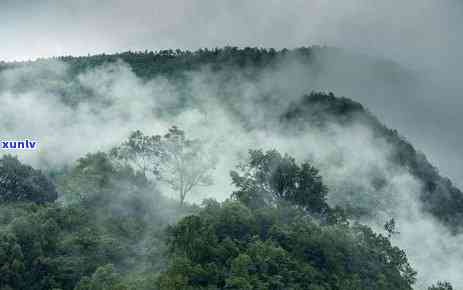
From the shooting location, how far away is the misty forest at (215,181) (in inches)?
1805

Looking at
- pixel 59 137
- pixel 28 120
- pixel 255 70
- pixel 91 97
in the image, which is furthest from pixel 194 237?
pixel 255 70

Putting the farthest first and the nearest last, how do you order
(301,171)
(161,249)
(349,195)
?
(349,195)
(301,171)
(161,249)

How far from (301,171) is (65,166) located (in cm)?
3118

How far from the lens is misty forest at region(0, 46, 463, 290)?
1805 inches

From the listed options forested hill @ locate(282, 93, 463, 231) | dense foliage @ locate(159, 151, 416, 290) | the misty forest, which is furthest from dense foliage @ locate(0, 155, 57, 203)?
forested hill @ locate(282, 93, 463, 231)

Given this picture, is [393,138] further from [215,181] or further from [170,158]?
[170,158]

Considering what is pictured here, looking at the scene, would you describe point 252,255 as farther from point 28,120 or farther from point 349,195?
point 28,120

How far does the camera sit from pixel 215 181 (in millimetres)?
76500

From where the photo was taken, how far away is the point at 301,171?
57.9 meters

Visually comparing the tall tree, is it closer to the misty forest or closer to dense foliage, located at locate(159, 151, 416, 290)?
the misty forest

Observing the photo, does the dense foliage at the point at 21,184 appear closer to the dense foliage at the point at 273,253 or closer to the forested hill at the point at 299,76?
the dense foliage at the point at 273,253

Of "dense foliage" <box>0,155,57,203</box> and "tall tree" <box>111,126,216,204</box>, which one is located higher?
"tall tree" <box>111,126,216,204</box>

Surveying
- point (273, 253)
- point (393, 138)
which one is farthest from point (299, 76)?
point (273, 253)

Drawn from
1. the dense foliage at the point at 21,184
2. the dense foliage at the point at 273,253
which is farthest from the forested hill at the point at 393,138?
the dense foliage at the point at 21,184
